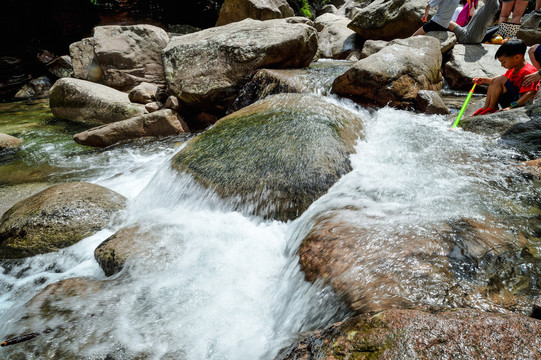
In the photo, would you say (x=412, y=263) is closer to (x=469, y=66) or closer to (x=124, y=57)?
(x=469, y=66)

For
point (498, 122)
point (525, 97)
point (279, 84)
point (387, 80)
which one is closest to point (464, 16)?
→ point (525, 97)

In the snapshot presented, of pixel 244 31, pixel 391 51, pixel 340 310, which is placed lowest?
pixel 340 310

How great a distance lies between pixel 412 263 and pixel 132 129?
6.08 meters

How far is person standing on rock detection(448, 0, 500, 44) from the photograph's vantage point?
7668 mm

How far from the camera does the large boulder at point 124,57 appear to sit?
798 cm

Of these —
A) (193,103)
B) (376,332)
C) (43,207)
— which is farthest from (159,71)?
(376,332)

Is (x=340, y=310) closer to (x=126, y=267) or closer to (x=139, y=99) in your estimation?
(x=126, y=267)

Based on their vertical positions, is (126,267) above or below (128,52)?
below

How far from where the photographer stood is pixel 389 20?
9875 mm

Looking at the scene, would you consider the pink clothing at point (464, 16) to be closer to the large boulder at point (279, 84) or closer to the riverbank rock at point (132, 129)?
the large boulder at point (279, 84)

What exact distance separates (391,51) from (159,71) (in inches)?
251

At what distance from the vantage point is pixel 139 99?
7.12 m

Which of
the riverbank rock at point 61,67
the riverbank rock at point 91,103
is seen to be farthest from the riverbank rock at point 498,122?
the riverbank rock at point 61,67

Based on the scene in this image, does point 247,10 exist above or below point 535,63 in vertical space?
above
